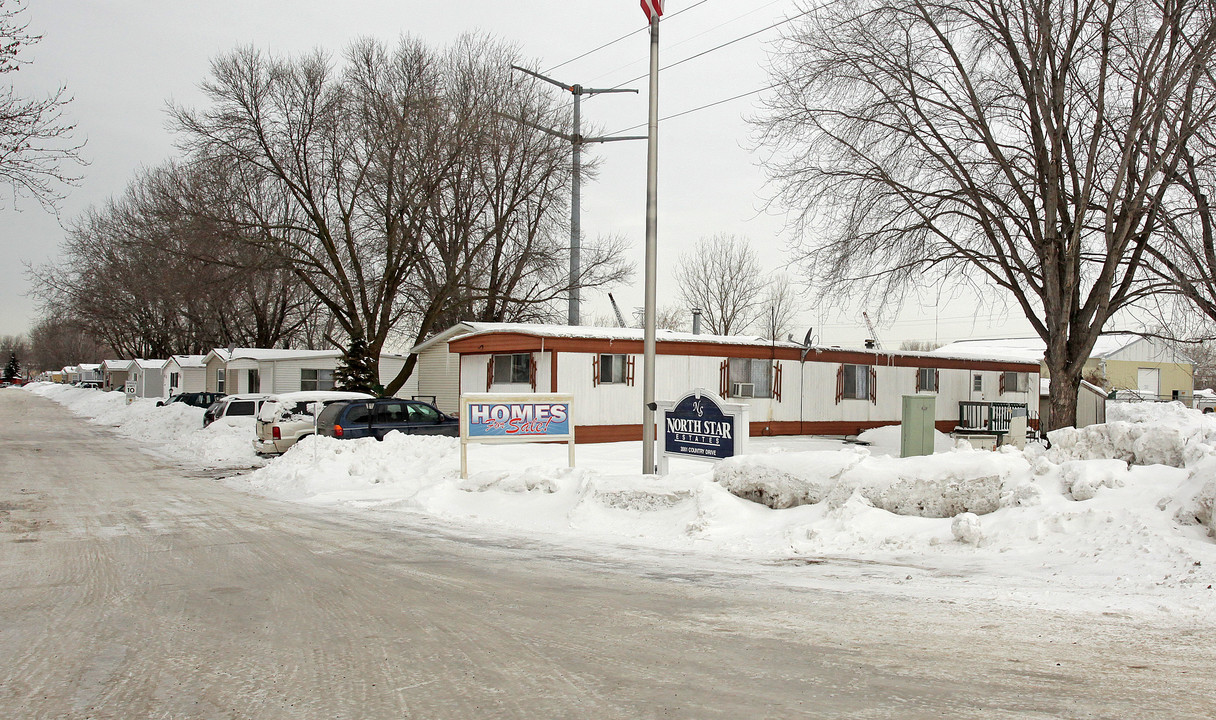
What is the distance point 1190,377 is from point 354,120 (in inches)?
2287

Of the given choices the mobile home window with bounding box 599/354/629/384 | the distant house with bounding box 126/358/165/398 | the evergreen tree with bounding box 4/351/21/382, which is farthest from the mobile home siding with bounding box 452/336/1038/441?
the evergreen tree with bounding box 4/351/21/382

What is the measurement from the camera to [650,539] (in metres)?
9.48

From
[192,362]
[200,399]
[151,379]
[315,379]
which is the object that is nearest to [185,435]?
[315,379]

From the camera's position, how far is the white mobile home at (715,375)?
72.0ft

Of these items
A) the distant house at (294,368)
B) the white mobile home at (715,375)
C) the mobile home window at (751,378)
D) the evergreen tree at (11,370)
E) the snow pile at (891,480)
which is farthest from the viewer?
the evergreen tree at (11,370)

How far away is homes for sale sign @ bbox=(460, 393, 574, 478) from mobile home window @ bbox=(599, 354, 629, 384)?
831 centimetres

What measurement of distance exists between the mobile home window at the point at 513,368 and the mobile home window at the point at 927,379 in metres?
14.9

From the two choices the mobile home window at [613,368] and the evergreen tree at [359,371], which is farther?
the evergreen tree at [359,371]

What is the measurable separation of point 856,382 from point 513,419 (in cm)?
1717

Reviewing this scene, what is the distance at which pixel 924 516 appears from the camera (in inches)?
356

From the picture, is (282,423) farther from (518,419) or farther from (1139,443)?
Result: (1139,443)

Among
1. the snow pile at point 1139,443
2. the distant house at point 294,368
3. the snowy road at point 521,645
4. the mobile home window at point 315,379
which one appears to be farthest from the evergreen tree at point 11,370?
the snow pile at point 1139,443

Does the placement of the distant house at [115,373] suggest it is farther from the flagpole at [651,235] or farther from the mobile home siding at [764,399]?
the flagpole at [651,235]

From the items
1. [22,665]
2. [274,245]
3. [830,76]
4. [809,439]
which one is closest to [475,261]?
[274,245]
